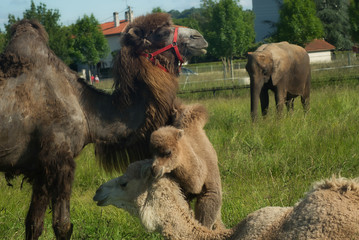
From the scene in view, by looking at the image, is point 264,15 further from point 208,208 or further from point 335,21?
point 208,208

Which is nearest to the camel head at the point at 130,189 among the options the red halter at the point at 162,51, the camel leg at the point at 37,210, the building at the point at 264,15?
the camel leg at the point at 37,210

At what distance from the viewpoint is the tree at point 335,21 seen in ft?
172

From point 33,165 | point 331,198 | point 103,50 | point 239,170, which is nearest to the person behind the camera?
point 331,198

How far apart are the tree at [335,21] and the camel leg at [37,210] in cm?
5136

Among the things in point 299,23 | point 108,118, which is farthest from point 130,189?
point 299,23

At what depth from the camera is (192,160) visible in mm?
3752

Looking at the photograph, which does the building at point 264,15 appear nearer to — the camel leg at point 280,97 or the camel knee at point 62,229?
the camel leg at point 280,97

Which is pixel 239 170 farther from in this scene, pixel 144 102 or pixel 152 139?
pixel 152 139

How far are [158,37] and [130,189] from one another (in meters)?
2.00

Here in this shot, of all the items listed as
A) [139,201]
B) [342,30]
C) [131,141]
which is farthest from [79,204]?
[342,30]

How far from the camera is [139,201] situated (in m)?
3.53

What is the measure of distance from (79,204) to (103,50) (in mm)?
41880

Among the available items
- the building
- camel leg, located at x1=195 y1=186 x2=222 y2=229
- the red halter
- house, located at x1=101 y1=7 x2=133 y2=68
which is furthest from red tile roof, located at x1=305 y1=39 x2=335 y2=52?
camel leg, located at x1=195 y1=186 x2=222 y2=229

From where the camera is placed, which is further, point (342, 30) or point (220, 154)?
point (342, 30)
